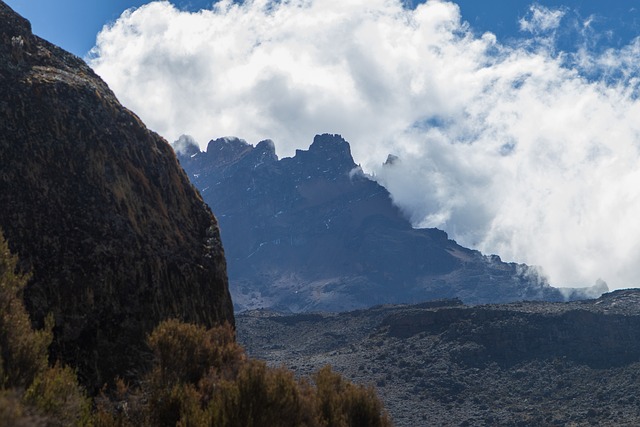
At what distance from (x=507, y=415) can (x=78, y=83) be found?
3172 inches

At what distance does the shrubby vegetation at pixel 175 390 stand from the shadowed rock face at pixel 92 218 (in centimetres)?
264

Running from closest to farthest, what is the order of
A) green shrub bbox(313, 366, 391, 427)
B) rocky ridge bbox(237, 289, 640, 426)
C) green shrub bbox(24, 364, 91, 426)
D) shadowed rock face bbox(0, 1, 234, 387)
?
green shrub bbox(24, 364, 91, 426)
green shrub bbox(313, 366, 391, 427)
shadowed rock face bbox(0, 1, 234, 387)
rocky ridge bbox(237, 289, 640, 426)

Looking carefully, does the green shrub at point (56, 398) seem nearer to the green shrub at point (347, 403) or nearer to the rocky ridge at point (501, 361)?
the green shrub at point (347, 403)

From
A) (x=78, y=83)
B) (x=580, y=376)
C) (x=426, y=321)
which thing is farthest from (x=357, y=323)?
(x=78, y=83)

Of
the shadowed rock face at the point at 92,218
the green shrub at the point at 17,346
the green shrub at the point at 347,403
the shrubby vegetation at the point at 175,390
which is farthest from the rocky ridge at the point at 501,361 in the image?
the green shrub at the point at 17,346

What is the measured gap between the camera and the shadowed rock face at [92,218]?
22.9 m

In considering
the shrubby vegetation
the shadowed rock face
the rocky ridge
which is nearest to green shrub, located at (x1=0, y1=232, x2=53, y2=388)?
the shrubby vegetation

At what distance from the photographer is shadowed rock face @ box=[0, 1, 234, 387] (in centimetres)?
2289

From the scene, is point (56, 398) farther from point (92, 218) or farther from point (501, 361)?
point (501, 361)

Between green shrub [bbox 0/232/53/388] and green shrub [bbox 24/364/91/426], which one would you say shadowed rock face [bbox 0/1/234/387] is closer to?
green shrub [bbox 0/232/53/388]

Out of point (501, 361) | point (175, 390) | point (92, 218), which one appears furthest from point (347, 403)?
point (501, 361)

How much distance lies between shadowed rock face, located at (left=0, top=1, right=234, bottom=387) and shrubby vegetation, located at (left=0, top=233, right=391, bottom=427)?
8.65ft

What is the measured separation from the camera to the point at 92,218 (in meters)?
25.3

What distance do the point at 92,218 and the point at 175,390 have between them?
10.3 m
